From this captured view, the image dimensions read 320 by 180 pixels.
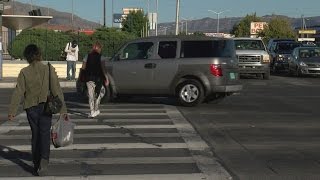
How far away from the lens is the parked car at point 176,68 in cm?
1570

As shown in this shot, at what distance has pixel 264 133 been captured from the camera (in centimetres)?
1130

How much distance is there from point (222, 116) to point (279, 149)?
14.1 feet

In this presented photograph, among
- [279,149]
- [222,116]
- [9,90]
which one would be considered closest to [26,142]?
[279,149]

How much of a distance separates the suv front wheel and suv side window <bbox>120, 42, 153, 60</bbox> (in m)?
1.25

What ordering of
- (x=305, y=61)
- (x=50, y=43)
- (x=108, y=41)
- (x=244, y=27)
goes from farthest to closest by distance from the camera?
(x=244, y=27)
(x=50, y=43)
(x=108, y=41)
(x=305, y=61)

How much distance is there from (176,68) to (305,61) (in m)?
16.1

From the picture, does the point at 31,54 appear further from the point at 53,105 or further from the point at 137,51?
the point at 137,51

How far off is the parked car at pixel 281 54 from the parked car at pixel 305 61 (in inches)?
90.0

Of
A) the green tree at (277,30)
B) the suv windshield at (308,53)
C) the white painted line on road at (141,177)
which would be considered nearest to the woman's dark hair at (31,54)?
the white painted line on road at (141,177)

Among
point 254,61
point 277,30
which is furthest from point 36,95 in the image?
point 277,30

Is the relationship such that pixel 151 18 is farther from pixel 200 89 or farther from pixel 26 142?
pixel 26 142

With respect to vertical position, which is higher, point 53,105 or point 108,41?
point 108,41

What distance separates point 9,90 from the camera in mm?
22234

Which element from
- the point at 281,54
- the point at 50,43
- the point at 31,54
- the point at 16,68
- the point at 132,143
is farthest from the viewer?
the point at 281,54
